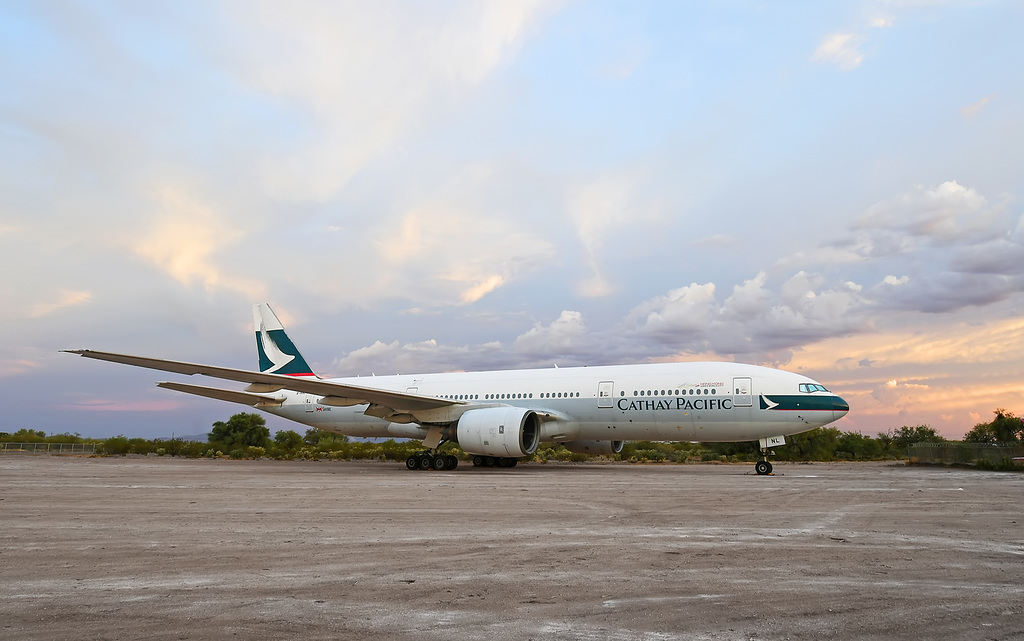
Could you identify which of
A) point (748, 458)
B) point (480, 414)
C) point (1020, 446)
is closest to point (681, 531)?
point (480, 414)

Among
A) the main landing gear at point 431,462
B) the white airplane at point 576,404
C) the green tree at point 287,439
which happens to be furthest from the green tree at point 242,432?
the main landing gear at point 431,462

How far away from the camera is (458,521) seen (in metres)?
9.52

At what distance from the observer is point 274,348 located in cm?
3136

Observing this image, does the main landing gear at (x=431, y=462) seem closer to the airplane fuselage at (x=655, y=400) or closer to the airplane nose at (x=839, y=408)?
the airplane fuselage at (x=655, y=400)

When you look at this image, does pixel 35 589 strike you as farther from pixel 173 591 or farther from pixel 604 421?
pixel 604 421

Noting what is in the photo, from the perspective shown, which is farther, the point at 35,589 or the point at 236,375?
the point at 236,375

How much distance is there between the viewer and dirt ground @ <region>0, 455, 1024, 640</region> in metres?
4.40

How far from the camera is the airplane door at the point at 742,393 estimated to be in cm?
2152

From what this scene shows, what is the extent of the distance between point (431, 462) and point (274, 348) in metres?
11.5

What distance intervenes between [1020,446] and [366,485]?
1080 inches

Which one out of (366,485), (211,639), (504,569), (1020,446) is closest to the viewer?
(211,639)

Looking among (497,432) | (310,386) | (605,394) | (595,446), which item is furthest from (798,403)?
(310,386)

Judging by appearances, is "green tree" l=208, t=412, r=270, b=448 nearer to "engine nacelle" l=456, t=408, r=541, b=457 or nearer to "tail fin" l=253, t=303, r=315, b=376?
"tail fin" l=253, t=303, r=315, b=376

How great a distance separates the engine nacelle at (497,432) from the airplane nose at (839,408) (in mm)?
9507
